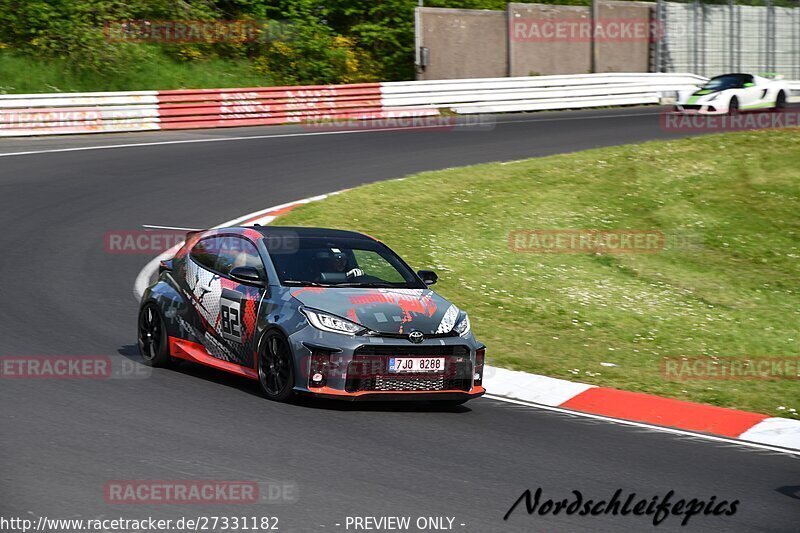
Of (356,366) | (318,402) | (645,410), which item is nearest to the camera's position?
(356,366)

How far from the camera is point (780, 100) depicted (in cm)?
3350

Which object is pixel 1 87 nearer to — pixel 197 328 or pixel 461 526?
pixel 197 328

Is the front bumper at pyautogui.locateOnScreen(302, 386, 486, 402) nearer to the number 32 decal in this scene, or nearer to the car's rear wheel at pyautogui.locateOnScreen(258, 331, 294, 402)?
the car's rear wheel at pyautogui.locateOnScreen(258, 331, 294, 402)

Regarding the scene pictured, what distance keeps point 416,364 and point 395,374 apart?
188mm

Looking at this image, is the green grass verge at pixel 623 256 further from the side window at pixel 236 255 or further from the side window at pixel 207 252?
the side window at pixel 207 252

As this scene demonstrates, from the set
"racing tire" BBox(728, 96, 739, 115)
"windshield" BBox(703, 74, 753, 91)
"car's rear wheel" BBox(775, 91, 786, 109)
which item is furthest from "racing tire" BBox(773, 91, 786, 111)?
"racing tire" BBox(728, 96, 739, 115)

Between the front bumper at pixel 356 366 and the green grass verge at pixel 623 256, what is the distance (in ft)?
7.48

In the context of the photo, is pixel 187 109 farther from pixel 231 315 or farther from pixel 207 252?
pixel 231 315

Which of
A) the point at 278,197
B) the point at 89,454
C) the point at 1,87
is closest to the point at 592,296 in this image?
the point at 278,197

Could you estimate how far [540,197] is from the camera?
19.8m

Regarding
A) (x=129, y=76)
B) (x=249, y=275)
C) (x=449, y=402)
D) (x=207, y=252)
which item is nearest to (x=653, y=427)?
(x=449, y=402)

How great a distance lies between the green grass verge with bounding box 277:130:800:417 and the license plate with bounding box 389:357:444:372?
2125 mm

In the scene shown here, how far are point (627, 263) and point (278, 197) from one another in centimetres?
619

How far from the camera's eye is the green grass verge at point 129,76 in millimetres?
30453
